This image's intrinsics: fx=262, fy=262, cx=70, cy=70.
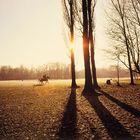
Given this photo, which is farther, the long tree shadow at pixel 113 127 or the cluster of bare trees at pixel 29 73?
the cluster of bare trees at pixel 29 73

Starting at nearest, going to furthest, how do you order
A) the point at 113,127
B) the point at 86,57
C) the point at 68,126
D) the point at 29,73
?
the point at 113,127 < the point at 68,126 < the point at 86,57 < the point at 29,73

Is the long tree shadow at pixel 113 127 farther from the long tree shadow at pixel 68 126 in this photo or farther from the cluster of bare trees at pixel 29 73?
the cluster of bare trees at pixel 29 73

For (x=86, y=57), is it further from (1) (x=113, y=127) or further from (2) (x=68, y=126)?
(1) (x=113, y=127)

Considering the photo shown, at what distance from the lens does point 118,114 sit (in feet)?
31.9

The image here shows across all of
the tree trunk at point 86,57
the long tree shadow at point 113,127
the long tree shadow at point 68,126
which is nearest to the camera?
the long tree shadow at point 113,127

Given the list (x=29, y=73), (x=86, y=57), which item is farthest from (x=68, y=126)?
(x=29, y=73)

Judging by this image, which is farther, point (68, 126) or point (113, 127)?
point (68, 126)

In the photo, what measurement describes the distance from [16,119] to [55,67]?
494 ft

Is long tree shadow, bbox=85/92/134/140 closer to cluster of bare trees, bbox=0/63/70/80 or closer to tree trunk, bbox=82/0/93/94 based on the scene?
tree trunk, bbox=82/0/93/94

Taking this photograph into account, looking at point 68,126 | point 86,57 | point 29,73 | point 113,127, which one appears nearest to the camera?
point 113,127

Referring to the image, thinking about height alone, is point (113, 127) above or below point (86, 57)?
below

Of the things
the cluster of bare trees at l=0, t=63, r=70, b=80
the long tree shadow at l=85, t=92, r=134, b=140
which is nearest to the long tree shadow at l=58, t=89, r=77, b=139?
the long tree shadow at l=85, t=92, r=134, b=140

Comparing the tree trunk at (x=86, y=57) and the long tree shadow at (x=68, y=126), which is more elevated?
the tree trunk at (x=86, y=57)

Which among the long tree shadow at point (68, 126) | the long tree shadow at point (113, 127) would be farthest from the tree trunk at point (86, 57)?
the long tree shadow at point (113, 127)
